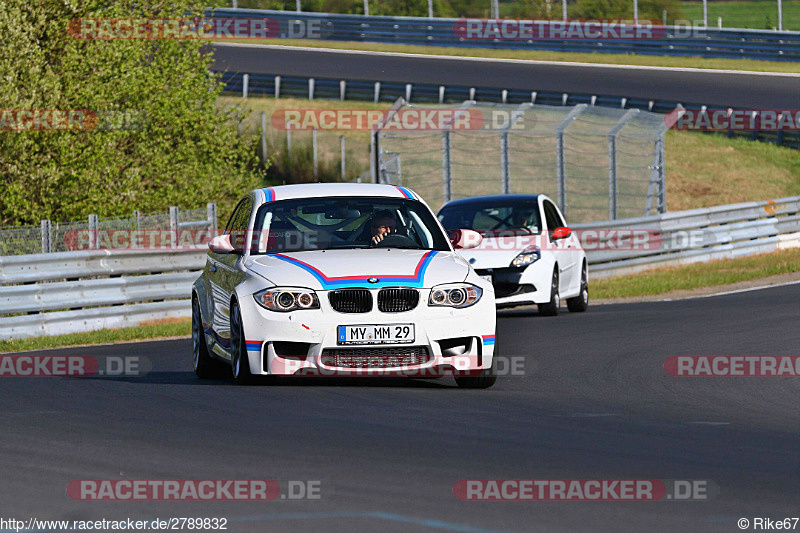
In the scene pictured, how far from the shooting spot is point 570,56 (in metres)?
47.4

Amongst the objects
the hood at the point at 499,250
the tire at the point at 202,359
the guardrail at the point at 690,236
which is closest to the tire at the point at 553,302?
the hood at the point at 499,250

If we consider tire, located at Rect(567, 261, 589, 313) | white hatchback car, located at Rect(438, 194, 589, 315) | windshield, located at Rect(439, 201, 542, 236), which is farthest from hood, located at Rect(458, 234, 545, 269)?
tire, located at Rect(567, 261, 589, 313)

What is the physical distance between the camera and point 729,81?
41.0 metres

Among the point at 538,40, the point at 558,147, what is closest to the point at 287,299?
the point at 558,147

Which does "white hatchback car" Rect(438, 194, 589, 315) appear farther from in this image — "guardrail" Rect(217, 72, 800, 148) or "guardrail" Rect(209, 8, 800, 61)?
"guardrail" Rect(209, 8, 800, 61)

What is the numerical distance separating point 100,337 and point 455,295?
8.39 metres

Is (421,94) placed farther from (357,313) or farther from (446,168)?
(357,313)

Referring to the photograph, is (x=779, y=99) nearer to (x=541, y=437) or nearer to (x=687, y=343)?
(x=687, y=343)

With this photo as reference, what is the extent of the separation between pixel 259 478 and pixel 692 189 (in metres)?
31.3

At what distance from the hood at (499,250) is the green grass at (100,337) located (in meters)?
3.71

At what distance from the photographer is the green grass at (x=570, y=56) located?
4369cm

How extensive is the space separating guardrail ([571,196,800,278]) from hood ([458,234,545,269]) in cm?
570

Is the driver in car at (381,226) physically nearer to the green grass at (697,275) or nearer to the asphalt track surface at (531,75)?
the green grass at (697,275)

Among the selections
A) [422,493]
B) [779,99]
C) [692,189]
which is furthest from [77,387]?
[779,99]
